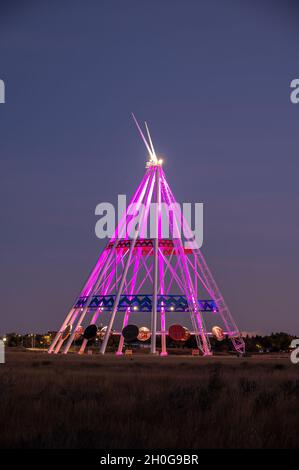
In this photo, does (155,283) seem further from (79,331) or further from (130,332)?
(79,331)

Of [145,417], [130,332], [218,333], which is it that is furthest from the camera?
[218,333]

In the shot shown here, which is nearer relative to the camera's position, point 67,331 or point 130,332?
point 130,332

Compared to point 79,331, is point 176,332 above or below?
above

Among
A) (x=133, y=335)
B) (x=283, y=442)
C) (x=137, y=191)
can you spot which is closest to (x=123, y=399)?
(x=283, y=442)

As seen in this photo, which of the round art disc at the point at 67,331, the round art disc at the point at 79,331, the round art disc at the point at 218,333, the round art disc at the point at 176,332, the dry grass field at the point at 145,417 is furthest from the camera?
the round art disc at the point at 67,331

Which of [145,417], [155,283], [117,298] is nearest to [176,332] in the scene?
[155,283]

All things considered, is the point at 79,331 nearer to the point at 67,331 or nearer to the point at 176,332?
the point at 67,331

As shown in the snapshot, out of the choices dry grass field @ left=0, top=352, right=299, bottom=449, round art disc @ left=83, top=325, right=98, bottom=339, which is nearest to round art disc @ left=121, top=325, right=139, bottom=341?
round art disc @ left=83, top=325, right=98, bottom=339

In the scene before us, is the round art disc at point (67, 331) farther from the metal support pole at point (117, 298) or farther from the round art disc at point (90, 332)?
the metal support pole at point (117, 298)

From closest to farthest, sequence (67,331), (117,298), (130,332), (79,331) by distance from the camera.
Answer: (117,298), (130,332), (79,331), (67,331)

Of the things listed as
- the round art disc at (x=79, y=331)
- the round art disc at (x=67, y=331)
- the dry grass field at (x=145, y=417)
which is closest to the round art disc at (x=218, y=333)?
the round art disc at (x=79, y=331)
